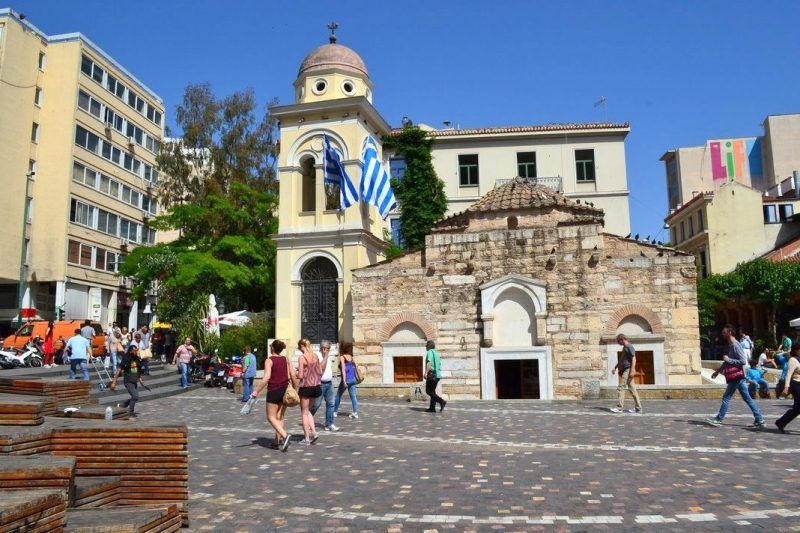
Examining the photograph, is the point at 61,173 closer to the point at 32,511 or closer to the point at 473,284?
the point at 473,284

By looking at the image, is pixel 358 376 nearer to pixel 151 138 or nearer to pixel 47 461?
pixel 47 461

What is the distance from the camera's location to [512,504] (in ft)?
19.6

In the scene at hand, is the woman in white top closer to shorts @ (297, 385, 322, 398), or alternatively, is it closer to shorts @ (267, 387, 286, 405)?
shorts @ (297, 385, 322, 398)

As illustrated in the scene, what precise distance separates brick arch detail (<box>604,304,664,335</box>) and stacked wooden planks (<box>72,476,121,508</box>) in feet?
53.8

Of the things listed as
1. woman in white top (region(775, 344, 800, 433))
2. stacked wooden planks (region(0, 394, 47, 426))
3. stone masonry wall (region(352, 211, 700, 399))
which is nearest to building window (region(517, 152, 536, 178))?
stone masonry wall (region(352, 211, 700, 399))

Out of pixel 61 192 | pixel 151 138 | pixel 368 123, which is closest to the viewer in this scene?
pixel 368 123

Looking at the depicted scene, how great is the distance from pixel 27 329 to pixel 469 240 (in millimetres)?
21894

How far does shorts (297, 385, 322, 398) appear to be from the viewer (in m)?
10.1

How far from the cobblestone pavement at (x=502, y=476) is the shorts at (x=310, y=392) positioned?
2.57 feet

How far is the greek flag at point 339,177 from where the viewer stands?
23281 millimetres

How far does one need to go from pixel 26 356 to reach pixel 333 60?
58.2 ft

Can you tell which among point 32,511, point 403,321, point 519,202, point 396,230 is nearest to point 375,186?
A: point 519,202

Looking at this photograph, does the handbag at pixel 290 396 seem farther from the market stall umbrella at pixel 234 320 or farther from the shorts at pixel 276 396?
the market stall umbrella at pixel 234 320

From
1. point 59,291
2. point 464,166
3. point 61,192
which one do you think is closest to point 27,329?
point 59,291
